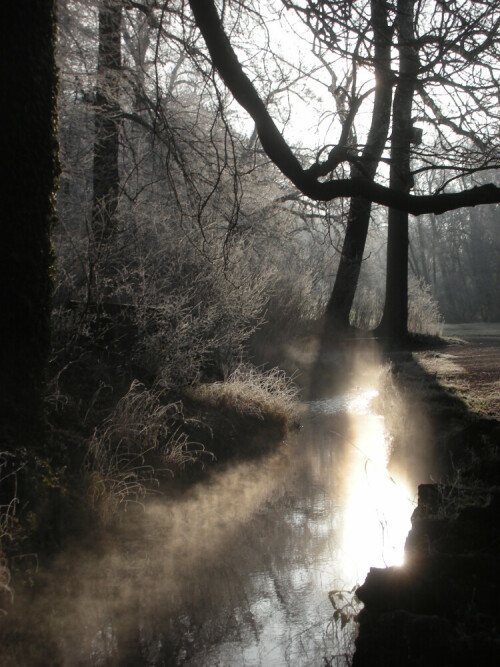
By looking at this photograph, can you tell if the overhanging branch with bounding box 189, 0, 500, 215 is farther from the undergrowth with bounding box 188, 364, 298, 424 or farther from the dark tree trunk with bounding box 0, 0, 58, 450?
the undergrowth with bounding box 188, 364, 298, 424

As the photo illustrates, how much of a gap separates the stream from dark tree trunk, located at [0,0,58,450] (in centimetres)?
143

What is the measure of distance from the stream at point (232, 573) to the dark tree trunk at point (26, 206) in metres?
1.43

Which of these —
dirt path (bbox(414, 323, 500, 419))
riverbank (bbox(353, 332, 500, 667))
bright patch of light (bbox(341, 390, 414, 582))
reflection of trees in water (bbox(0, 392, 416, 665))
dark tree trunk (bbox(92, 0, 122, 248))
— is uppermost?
dark tree trunk (bbox(92, 0, 122, 248))

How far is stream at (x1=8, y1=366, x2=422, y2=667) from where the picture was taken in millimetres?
4516

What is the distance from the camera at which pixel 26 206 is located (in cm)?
589

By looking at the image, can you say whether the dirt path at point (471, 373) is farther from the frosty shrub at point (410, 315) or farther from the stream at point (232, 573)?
the frosty shrub at point (410, 315)

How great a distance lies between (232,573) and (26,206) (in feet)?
11.2

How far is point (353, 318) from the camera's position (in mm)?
22312

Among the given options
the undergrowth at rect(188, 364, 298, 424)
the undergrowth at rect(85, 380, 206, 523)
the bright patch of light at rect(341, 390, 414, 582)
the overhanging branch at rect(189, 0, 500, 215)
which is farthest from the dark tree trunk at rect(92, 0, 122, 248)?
the overhanging branch at rect(189, 0, 500, 215)

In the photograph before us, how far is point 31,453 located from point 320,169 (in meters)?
3.37

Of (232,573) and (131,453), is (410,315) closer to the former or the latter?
(131,453)

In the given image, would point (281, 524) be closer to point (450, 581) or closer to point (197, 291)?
point (450, 581)

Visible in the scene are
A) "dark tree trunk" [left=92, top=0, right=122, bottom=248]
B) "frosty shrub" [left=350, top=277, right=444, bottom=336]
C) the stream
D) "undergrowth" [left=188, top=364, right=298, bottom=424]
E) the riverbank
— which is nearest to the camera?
the riverbank

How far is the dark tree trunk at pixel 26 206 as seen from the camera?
18.8ft
